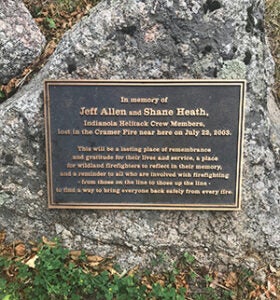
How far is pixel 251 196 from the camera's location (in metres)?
3.09

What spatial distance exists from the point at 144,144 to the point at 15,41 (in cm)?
147

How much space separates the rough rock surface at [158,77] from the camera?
9.41 feet

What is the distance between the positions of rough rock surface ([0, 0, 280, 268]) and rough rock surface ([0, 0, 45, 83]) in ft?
1.12

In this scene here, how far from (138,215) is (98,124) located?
0.77 metres

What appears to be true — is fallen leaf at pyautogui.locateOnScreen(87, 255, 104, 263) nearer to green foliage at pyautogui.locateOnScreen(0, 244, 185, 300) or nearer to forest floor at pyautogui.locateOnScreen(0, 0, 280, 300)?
forest floor at pyautogui.locateOnScreen(0, 0, 280, 300)

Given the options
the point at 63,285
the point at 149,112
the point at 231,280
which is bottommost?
the point at 63,285

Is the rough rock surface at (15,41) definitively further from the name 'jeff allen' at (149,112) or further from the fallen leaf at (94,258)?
the fallen leaf at (94,258)

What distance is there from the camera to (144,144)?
9.84ft

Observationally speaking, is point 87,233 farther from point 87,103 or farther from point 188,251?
point 87,103

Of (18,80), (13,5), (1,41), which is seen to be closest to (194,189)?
(18,80)

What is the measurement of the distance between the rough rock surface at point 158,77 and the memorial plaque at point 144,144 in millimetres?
98

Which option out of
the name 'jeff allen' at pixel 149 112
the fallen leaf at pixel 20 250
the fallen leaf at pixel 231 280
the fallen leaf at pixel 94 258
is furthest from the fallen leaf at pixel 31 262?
the fallen leaf at pixel 231 280

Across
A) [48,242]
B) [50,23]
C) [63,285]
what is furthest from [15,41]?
[63,285]

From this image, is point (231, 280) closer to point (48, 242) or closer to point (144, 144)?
point (144, 144)
